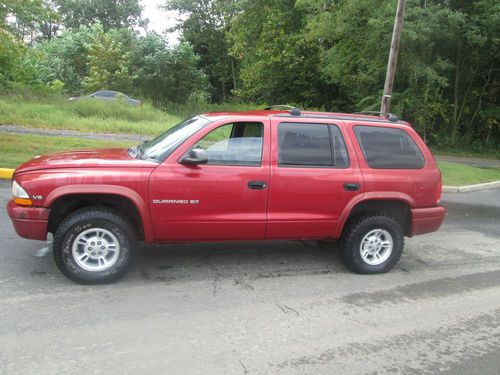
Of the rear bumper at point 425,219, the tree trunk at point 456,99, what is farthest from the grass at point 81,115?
the tree trunk at point 456,99

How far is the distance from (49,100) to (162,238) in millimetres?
17057

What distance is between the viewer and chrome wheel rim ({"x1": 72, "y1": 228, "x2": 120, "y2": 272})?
15.5 feet

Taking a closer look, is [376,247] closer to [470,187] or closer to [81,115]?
[470,187]

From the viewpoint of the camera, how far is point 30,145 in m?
12.0

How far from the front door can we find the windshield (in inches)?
3.9

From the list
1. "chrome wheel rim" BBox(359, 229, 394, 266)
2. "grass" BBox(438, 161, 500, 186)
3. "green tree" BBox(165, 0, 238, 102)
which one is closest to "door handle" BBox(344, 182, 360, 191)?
"chrome wheel rim" BBox(359, 229, 394, 266)

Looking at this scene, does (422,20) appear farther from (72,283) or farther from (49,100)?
(72,283)

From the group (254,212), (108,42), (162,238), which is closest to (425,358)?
(254,212)

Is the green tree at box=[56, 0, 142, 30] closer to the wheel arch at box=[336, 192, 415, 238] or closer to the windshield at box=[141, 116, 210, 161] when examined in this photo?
the windshield at box=[141, 116, 210, 161]

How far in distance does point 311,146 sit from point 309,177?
0.38 meters

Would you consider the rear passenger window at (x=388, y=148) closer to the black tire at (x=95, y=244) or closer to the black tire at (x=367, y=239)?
the black tire at (x=367, y=239)

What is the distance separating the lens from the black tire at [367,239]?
18.1ft

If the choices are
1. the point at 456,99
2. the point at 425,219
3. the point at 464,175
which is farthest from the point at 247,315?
the point at 456,99

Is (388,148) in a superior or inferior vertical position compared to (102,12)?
inferior
